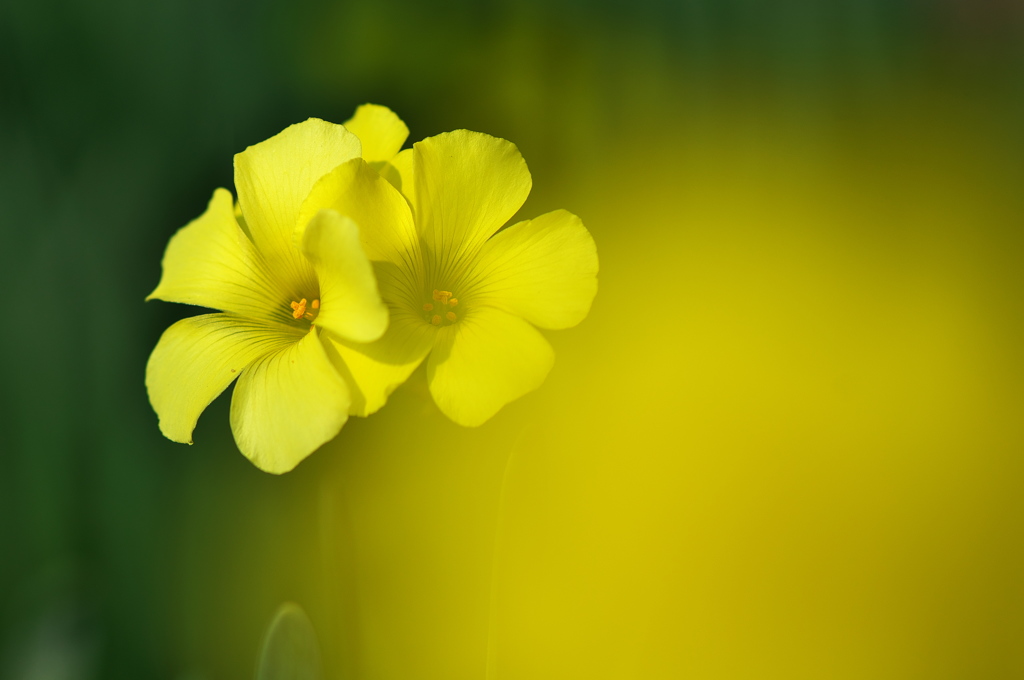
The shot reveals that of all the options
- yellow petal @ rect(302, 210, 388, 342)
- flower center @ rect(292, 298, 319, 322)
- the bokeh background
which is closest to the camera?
yellow petal @ rect(302, 210, 388, 342)

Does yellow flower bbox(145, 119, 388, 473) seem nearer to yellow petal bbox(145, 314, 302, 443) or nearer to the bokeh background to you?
yellow petal bbox(145, 314, 302, 443)

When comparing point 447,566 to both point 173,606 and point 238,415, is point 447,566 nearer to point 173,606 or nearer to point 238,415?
point 173,606

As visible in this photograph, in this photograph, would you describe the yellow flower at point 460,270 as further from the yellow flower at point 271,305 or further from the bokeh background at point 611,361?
the bokeh background at point 611,361

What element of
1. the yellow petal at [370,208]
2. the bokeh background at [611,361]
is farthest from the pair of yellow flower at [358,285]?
the bokeh background at [611,361]

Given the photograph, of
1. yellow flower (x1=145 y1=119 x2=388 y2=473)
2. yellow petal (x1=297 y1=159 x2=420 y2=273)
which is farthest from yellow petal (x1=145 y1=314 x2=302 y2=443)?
yellow petal (x1=297 y1=159 x2=420 y2=273)

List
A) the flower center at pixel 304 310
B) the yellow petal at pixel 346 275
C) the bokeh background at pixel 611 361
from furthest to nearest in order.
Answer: the bokeh background at pixel 611 361, the flower center at pixel 304 310, the yellow petal at pixel 346 275

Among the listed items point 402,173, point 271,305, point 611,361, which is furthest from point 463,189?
point 611,361

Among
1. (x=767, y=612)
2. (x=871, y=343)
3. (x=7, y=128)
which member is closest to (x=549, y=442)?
(x=767, y=612)
